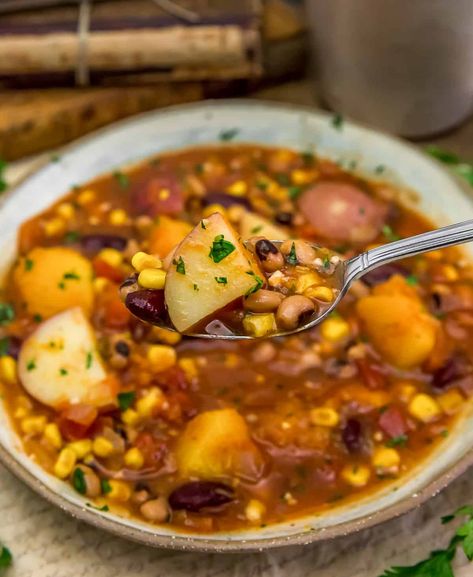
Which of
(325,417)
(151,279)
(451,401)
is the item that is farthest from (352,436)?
(151,279)

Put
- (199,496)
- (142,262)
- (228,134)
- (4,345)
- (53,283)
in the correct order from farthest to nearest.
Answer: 1. (228,134)
2. (53,283)
3. (4,345)
4. (199,496)
5. (142,262)

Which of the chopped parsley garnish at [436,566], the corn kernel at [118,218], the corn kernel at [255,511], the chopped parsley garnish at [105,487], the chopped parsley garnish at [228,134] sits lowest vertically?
the chopped parsley garnish at [436,566]

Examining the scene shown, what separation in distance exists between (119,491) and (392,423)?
1022 millimetres

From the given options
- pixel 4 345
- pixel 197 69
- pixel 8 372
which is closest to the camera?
pixel 8 372

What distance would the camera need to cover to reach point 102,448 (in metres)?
2.89

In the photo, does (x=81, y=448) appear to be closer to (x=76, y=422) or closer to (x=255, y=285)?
(x=76, y=422)

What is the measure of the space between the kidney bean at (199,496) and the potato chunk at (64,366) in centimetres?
46

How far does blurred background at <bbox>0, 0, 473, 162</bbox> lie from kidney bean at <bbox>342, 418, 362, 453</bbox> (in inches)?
80.5

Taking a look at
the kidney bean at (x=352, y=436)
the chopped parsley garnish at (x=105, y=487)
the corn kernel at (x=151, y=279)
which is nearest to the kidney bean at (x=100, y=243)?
the corn kernel at (x=151, y=279)

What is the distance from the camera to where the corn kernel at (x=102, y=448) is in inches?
114

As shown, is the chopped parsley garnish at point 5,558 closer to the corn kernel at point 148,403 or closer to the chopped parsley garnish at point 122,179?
the corn kernel at point 148,403

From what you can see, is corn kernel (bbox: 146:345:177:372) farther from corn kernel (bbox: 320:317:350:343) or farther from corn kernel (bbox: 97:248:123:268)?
corn kernel (bbox: 320:317:350:343)

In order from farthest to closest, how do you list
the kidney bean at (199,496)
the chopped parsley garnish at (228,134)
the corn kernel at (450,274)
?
1. the chopped parsley garnish at (228,134)
2. the corn kernel at (450,274)
3. the kidney bean at (199,496)

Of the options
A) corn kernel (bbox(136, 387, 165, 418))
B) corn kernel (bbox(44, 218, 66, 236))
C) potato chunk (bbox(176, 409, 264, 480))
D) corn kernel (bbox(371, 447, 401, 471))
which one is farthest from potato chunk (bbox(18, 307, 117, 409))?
corn kernel (bbox(371, 447, 401, 471))
